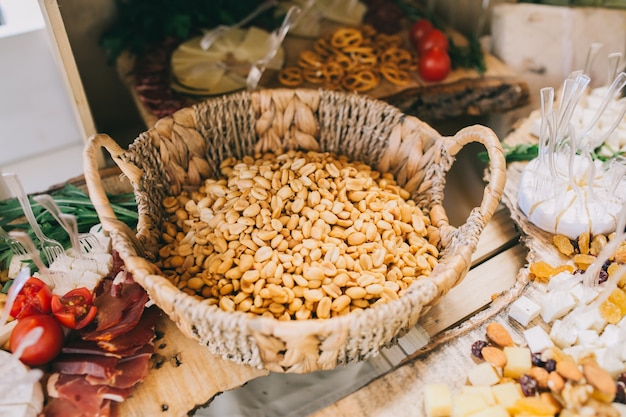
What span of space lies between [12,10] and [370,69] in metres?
0.97

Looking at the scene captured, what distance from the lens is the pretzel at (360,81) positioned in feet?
5.02

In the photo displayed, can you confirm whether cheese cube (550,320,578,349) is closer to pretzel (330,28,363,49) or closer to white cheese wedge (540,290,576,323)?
white cheese wedge (540,290,576,323)

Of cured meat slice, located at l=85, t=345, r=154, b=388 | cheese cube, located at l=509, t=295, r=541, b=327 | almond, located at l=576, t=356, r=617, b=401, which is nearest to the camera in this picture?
almond, located at l=576, t=356, r=617, b=401

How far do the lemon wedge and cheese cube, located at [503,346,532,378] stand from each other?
3.41ft

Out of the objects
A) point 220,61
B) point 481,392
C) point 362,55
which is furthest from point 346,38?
point 481,392

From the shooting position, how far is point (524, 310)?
99cm

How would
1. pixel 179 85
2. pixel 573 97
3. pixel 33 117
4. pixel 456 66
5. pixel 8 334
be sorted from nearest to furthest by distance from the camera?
pixel 8 334, pixel 573 97, pixel 33 117, pixel 179 85, pixel 456 66

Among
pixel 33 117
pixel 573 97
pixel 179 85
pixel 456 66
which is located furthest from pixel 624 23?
pixel 33 117

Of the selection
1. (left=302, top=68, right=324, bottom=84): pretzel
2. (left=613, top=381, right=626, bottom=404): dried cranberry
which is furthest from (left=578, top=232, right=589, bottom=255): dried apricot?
(left=302, top=68, right=324, bottom=84): pretzel

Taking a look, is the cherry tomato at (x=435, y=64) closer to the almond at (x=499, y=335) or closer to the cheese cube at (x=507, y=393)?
the almond at (x=499, y=335)

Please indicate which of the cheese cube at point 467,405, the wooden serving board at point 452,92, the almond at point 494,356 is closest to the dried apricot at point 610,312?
the almond at point 494,356

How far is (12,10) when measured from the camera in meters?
1.17

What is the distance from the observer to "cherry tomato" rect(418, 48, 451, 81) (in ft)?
5.04

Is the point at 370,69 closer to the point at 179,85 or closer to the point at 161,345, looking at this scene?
the point at 179,85
